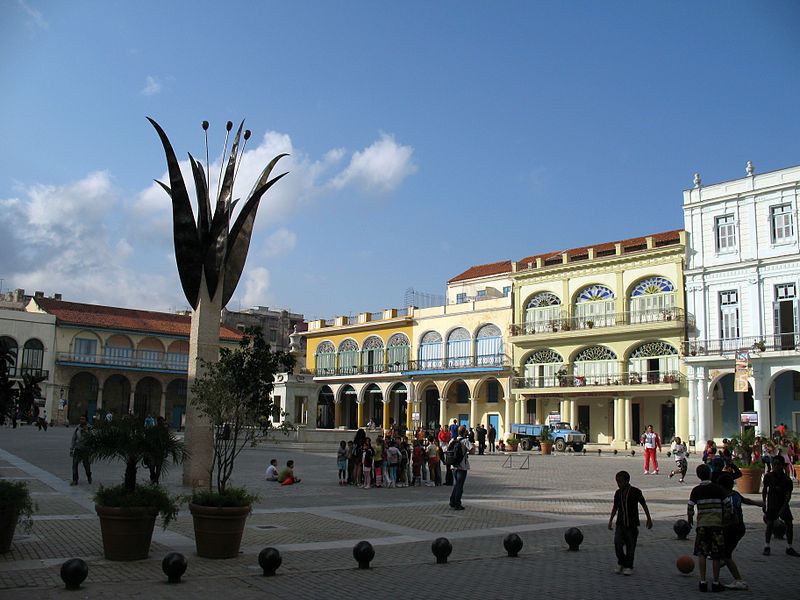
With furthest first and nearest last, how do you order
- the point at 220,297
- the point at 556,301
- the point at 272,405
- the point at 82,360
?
the point at 82,360 → the point at 556,301 → the point at 220,297 → the point at 272,405

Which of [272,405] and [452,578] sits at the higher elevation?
[272,405]

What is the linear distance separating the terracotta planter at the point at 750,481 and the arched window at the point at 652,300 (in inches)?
958

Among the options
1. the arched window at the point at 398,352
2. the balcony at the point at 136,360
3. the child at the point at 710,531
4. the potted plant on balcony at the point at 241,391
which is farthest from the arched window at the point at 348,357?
the child at the point at 710,531

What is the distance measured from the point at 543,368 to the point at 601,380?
182 inches

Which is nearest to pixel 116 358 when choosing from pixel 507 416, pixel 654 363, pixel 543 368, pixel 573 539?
pixel 507 416

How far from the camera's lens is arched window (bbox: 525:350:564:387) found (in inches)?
1863

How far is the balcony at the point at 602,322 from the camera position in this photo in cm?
4131

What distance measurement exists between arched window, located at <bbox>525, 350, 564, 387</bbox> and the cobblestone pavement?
2834 cm

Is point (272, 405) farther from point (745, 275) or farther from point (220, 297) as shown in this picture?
point (745, 275)

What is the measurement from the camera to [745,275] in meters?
38.9

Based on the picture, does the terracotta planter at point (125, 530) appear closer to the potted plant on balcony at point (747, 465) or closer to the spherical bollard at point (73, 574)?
the spherical bollard at point (73, 574)

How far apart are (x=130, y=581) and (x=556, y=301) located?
139 feet

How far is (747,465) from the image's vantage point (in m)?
18.3

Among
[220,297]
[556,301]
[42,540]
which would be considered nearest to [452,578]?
[42,540]
